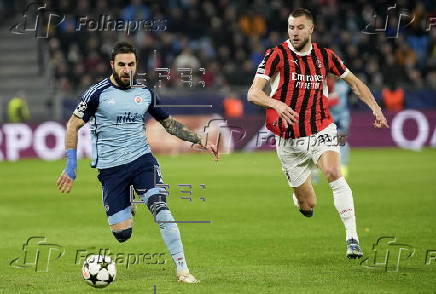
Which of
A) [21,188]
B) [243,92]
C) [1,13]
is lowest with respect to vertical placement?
[21,188]

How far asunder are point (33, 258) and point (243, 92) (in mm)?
20347

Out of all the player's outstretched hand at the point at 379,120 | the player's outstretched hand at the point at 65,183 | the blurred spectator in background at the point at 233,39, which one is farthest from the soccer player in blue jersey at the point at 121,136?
the blurred spectator in background at the point at 233,39

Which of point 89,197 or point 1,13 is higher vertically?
point 1,13

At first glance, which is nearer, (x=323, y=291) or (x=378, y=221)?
(x=323, y=291)

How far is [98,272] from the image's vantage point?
8.73 metres

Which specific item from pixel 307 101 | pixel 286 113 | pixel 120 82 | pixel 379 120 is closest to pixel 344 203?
pixel 379 120

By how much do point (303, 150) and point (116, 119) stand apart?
8.21ft

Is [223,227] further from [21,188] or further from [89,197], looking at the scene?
[21,188]

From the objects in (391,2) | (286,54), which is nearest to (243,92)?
(391,2)

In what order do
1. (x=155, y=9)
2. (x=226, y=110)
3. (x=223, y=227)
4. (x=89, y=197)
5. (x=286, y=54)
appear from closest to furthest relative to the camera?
(x=286, y=54), (x=223, y=227), (x=89, y=197), (x=226, y=110), (x=155, y=9)

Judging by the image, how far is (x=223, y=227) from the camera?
13758 millimetres

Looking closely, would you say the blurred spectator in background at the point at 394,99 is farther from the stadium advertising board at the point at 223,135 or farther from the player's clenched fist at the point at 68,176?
the player's clenched fist at the point at 68,176

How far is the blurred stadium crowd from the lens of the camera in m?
31.3

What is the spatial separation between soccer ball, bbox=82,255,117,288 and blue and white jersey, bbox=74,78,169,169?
45.6 inches
